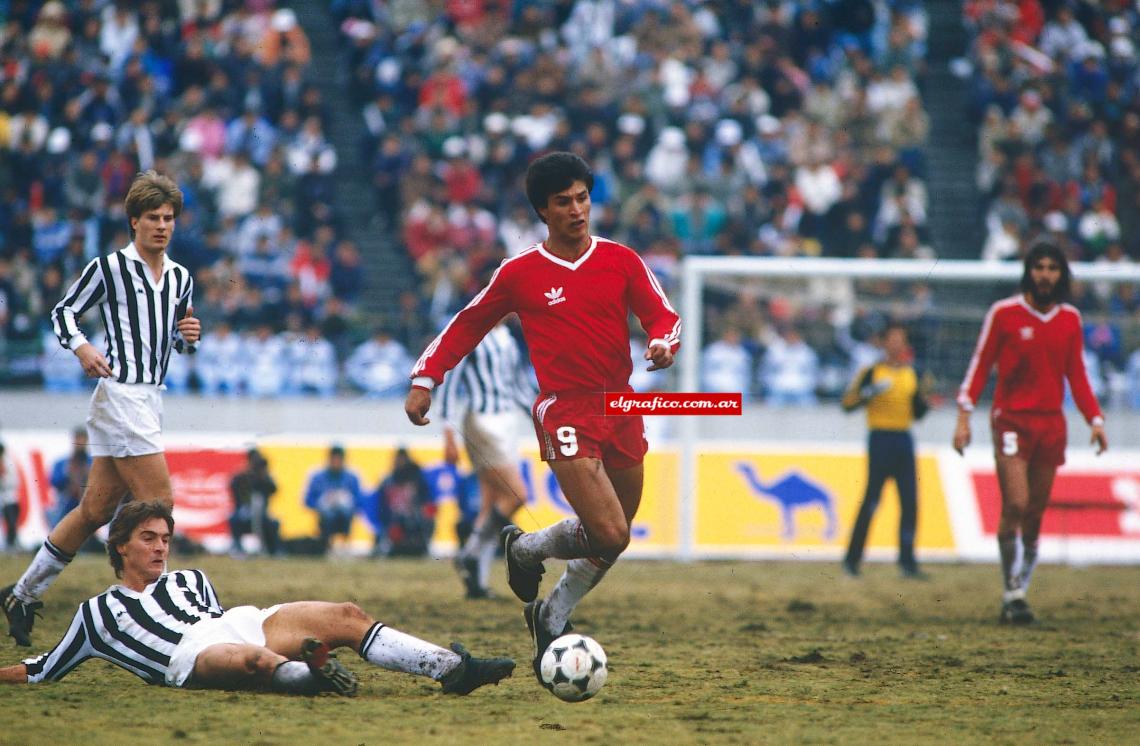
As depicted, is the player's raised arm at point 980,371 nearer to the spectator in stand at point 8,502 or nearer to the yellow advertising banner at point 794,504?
the yellow advertising banner at point 794,504

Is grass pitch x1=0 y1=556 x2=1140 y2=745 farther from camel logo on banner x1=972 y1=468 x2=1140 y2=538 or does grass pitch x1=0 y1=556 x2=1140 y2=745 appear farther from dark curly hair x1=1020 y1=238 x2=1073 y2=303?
camel logo on banner x1=972 y1=468 x2=1140 y2=538

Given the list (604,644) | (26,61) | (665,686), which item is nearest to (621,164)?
(26,61)

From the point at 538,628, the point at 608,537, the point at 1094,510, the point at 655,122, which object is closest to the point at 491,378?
the point at 538,628

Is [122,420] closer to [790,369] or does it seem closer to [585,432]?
[585,432]

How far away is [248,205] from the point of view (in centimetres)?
1972

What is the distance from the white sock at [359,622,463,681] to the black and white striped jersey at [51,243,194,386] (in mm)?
2586

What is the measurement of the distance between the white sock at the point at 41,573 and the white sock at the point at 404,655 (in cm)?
283

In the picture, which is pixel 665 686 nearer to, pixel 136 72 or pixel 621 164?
pixel 621 164

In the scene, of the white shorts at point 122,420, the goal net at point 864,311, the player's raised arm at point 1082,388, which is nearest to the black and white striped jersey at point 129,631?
the white shorts at point 122,420

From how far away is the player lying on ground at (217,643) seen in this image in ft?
21.0

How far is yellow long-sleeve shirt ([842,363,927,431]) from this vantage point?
1423cm

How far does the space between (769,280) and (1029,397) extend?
612 centimetres

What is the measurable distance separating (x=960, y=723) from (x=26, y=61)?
19.2m

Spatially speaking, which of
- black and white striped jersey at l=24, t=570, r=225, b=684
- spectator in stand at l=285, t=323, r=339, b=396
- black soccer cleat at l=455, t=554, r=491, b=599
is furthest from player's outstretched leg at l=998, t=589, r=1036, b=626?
spectator in stand at l=285, t=323, r=339, b=396
